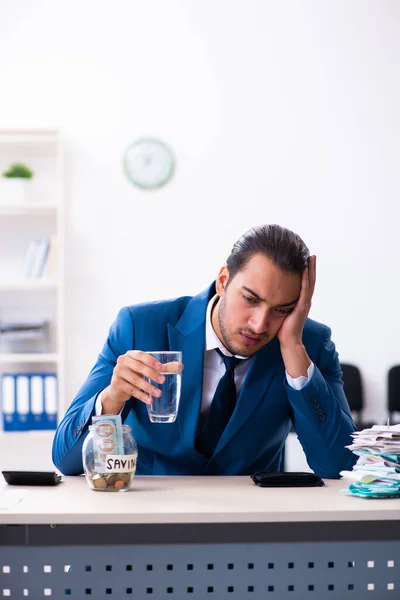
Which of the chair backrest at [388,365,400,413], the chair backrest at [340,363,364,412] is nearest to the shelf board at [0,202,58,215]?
the chair backrest at [340,363,364,412]

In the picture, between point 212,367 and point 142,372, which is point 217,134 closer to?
point 212,367

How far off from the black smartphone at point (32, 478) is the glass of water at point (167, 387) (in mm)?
271

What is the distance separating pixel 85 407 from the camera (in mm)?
1907

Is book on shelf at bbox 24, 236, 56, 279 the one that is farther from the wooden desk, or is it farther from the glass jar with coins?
the wooden desk

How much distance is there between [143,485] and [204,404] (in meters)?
0.35

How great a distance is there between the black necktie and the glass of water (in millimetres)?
326

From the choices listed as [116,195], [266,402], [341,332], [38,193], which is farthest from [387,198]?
[266,402]

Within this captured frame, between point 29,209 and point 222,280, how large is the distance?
2659mm

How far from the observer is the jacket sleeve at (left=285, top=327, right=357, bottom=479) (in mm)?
2000

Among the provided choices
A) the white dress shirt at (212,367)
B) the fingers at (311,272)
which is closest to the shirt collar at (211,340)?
the white dress shirt at (212,367)

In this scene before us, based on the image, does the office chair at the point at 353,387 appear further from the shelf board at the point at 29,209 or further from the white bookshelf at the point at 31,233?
the shelf board at the point at 29,209

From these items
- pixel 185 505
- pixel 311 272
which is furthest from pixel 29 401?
pixel 185 505

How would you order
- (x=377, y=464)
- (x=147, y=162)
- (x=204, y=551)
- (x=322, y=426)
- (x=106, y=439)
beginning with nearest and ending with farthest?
(x=204, y=551), (x=106, y=439), (x=377, y=464), (x=322, y=426), (x=147, y=162)

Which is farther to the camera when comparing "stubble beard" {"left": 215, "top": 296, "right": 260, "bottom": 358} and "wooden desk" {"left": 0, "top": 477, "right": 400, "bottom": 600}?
"stubble beard" {"left": 215, "top": 296, "right": 260, "bottom": 358}
